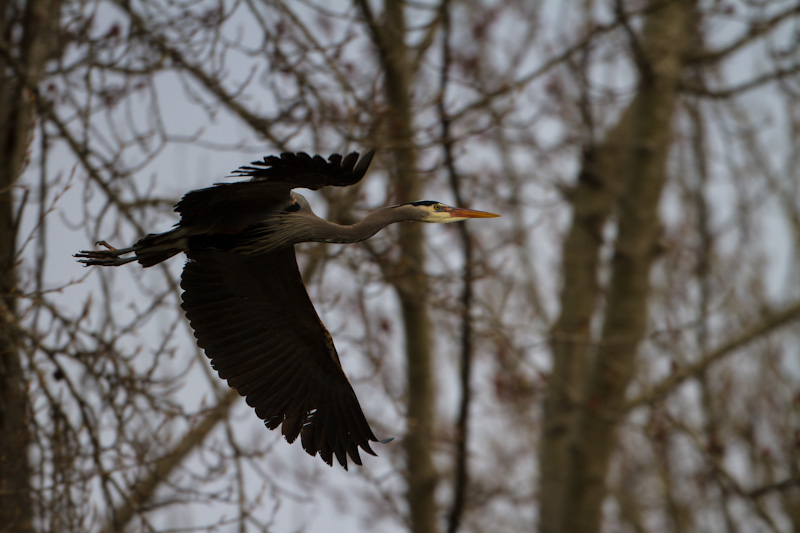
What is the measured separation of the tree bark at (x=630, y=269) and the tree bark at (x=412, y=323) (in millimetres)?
1322

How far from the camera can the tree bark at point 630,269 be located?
8688 millimetres

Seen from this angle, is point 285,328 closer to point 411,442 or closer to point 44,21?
point 44,21

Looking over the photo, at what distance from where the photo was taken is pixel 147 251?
4.50m

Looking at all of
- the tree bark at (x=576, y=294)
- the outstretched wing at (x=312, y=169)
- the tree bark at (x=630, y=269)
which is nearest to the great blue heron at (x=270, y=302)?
the outstretched wing at (x=312, y=169)

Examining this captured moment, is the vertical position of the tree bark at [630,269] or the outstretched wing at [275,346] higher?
the tree bark at [630,269]

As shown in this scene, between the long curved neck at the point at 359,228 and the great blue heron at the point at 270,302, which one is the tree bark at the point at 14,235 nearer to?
the great blue heron at the point at 270,302

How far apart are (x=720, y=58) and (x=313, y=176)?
632cm

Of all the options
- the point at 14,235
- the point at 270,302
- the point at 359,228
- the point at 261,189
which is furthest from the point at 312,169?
the point at 14,235

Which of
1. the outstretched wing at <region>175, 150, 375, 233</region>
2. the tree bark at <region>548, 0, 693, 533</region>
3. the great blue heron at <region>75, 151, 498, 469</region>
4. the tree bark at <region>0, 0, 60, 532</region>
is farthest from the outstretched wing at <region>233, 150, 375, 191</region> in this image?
the tree bark at <region>548, 0, 693, 533</region>

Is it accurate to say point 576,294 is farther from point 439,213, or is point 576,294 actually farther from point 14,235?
point 14,235

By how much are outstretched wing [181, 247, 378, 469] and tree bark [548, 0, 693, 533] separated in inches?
153

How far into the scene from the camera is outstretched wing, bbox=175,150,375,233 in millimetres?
3770

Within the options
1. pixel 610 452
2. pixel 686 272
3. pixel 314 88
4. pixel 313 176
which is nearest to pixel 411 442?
pixel 610 452

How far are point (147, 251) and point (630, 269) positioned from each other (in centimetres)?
533
